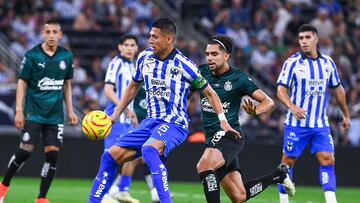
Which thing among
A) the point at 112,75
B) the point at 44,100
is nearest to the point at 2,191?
the point at 44,100

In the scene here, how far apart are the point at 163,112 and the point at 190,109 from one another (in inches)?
434

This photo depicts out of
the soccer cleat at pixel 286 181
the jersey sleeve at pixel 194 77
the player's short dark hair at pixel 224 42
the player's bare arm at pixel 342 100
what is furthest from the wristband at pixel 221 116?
the player's bare arm at pixel 342 100

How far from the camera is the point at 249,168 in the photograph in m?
19.9

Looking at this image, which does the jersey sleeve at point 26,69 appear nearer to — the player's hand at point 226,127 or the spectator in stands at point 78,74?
the player's hand at point 226,127

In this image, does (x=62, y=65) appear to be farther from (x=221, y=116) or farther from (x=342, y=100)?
(x=342, y=100)

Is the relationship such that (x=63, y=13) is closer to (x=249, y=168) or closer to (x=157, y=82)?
(x=249, y=168)

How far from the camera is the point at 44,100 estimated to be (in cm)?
1284

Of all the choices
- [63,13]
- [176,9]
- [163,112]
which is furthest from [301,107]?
[176,9]

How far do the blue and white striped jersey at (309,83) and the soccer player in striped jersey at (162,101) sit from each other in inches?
109

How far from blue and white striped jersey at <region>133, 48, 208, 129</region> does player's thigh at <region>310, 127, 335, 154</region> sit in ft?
9.55

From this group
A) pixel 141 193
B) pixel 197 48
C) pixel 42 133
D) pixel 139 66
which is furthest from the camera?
pixel 197 48

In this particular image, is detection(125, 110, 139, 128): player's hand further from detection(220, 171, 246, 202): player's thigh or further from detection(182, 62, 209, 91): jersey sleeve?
detection(182, 62, 209, 91): jersey sleeve

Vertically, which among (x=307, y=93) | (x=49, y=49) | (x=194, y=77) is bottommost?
(x=307, y=93)

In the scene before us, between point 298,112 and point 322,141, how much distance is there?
24.9 inches
